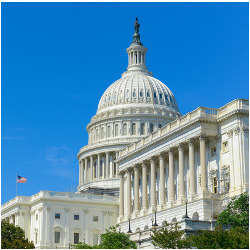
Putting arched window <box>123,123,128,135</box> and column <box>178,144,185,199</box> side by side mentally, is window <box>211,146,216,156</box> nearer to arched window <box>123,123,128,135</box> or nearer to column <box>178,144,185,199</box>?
column <box>178,144,185,199</box>

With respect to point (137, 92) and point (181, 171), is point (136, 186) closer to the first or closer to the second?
point (181, 171)

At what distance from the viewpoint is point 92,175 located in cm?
16738

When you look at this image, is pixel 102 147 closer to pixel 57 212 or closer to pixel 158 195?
pixel 57 212

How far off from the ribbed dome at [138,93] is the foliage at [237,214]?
299 feet

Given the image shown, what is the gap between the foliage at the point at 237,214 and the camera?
76.2 meters

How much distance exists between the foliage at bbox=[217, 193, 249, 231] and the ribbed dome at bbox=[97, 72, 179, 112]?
91002 mm

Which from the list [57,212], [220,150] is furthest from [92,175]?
[220,150]

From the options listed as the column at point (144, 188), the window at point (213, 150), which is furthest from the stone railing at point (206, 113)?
the column at point (144, 188)

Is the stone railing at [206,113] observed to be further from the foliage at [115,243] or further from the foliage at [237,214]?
the foliage at [115,243]

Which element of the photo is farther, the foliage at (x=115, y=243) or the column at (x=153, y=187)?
the column at (x=153, y=187)

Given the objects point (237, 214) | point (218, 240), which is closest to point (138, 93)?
point (237, 214)

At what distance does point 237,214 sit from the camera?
258 feet

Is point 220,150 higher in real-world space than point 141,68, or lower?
lower

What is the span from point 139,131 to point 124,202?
45.1 meters
